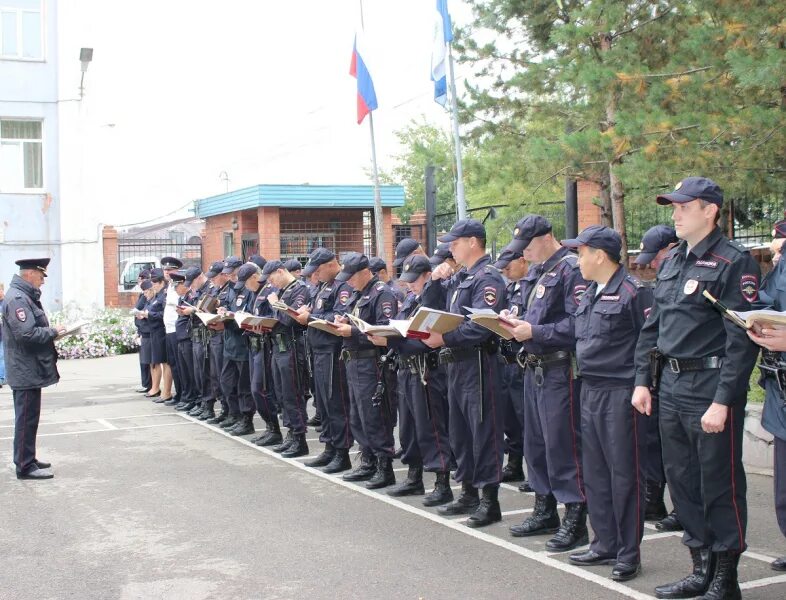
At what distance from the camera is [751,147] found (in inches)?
381

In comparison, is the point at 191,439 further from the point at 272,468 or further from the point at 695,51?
the point at 695,51

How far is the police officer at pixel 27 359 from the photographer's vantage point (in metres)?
8.73

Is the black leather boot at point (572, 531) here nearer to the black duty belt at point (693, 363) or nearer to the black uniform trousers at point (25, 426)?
the black duty belt at point (693, 363)

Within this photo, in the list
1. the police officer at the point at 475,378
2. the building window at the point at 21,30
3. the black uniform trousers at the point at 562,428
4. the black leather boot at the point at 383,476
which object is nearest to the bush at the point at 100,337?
the building window at the point at 21,30

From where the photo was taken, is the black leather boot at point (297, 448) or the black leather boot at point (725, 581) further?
the black leather boot at point (297, 448)

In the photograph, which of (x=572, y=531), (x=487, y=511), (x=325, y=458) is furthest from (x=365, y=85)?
(x=572, y=531)

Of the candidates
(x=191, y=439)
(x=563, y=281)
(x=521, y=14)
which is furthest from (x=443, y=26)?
(x=563, y=281)

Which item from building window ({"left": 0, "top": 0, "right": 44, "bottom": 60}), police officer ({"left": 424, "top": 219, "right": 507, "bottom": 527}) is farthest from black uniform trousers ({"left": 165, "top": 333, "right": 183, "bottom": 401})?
building window ({"left": 0, "top": 0, "right": 44, "bottom": 60})

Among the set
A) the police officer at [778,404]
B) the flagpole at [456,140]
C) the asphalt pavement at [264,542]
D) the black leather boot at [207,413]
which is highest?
the flagpole at [456,140]

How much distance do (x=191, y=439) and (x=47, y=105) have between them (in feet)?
60.6

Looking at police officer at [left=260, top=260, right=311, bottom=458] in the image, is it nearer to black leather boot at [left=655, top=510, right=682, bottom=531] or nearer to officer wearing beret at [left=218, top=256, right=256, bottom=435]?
officer wearing beret at [left=218, top=256, right=256, bottom=435]

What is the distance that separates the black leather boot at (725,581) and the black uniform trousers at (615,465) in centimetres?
60

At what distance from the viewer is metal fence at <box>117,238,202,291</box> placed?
27.6m

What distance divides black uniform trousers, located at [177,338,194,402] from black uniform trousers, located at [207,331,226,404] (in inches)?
37.8
